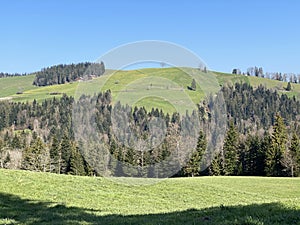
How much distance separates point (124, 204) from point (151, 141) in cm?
630

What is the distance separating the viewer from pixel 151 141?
13734 millimetres

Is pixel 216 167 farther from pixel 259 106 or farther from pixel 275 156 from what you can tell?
pixel 259 106

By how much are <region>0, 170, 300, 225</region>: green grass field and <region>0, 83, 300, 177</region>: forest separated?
1950 millimetres

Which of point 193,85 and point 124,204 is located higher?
point 193,85

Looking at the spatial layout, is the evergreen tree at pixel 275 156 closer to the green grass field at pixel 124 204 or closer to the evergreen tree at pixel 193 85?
the green grass field at pixel 124 204

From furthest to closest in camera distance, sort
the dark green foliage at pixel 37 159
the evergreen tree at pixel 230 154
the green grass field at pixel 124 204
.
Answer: the dark green foliage at pixel 37 159
the evergreen tree at pixel 230 154
the green grass field at pixel 124 204

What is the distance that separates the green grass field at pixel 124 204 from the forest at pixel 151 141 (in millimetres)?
1950

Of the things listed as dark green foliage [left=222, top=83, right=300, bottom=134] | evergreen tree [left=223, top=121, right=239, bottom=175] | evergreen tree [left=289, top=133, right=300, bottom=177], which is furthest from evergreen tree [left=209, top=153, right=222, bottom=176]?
dark green foliage [left=222, top=83, right=300, bottom=134]

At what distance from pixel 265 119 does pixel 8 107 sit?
127175mm

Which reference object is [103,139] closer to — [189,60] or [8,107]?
[189,60]

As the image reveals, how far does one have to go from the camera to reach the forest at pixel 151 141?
13781mm

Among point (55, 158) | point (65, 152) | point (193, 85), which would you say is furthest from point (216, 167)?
point (193, 85)

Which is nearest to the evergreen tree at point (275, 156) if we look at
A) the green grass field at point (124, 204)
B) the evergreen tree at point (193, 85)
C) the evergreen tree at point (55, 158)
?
the green grass field at point (124, 204)

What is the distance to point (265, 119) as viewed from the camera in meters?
174
